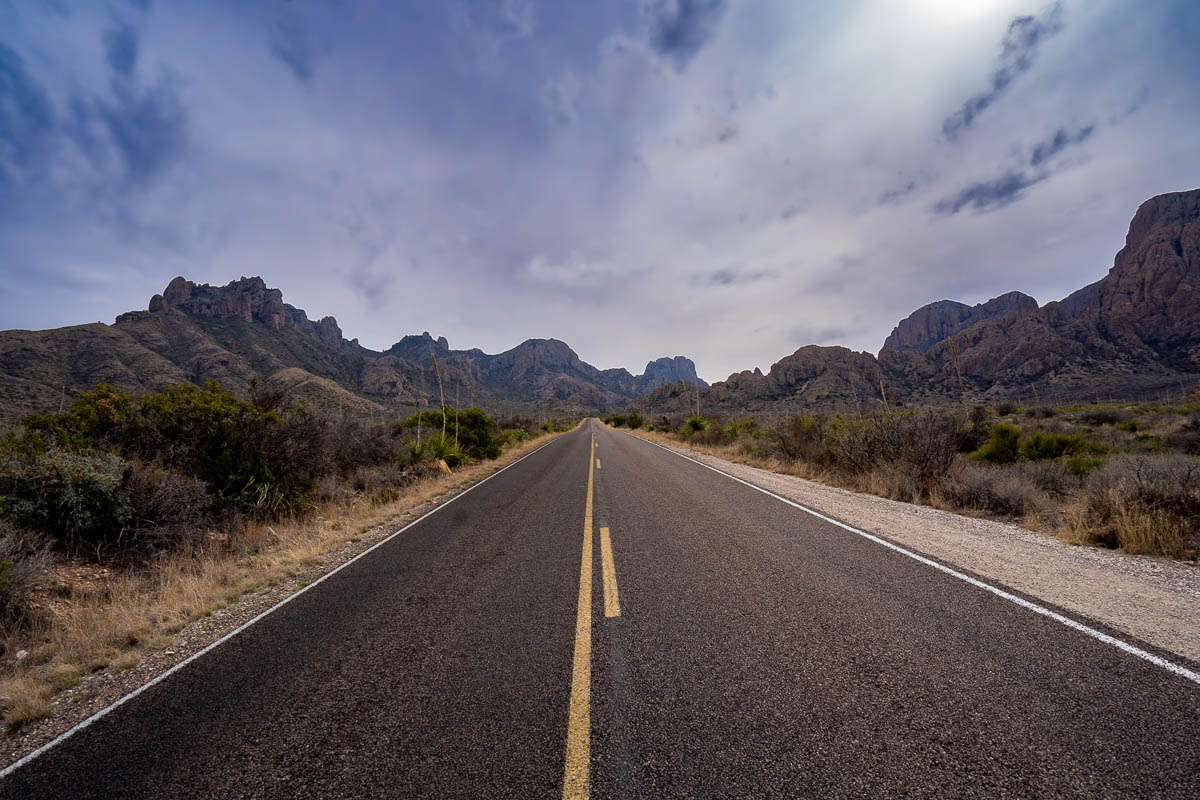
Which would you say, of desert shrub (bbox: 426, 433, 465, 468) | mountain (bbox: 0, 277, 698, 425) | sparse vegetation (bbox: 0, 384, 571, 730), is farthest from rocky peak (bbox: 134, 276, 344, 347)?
sparse vegetation (bbox: 0, 384, 571, 730)

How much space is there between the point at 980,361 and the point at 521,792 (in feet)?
292

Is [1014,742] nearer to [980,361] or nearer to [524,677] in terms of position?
[524,677]

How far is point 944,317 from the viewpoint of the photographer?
469 ft

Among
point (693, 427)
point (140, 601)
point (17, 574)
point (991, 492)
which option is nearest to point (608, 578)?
point (140, 601)

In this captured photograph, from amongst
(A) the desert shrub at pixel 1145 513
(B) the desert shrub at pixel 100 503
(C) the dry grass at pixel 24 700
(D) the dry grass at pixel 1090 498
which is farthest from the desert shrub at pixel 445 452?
(A) the desert shrub at pixel 1145 513

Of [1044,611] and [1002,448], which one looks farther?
[1002,448]

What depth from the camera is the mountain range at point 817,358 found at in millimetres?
40531

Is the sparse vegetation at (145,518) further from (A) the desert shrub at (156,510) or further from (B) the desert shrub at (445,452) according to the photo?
(B) the desert shrub at (445,452)

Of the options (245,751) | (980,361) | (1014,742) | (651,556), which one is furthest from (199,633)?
(980,361)

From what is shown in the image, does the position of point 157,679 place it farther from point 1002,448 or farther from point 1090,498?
point 1002,448

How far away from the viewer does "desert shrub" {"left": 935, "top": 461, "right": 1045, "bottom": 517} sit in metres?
7.48

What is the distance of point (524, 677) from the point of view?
307 cm

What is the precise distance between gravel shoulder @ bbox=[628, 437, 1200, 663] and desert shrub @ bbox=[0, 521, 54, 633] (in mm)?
9595

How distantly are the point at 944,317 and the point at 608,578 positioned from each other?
586 feet
